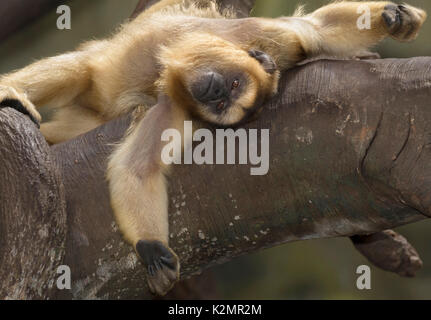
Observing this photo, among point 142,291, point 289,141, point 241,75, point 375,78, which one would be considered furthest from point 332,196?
point 142,291

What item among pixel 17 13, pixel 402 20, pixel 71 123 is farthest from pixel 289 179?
pixel 17 13

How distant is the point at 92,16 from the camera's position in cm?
691

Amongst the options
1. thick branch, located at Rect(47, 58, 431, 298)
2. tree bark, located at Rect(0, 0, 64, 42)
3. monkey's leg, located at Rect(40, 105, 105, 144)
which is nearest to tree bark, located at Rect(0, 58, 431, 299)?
thick branch, located at Rect(47, 58, 431, 298)

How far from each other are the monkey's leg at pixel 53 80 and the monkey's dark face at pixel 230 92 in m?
0.78

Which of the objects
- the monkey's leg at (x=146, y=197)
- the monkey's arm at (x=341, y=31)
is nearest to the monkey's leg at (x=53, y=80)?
the monkey's leg at (x=146, y=197)

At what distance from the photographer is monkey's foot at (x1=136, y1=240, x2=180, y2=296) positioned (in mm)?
2734

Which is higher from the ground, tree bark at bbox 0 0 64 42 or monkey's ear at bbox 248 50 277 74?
monkey's ear at bbox 248 50 277 74

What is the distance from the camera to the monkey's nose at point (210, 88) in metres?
3.02

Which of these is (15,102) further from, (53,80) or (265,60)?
(265,60)

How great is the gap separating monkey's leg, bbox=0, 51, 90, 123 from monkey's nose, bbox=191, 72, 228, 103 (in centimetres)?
80

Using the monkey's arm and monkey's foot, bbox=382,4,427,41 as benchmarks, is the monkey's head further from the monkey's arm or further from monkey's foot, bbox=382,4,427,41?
monkey's foot, bbox=382,4,427,41

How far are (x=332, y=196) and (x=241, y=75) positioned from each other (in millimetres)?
831

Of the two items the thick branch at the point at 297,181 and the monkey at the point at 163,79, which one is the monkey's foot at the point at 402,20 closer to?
the monkey at the point at 163,79

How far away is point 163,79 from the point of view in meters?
3.19
